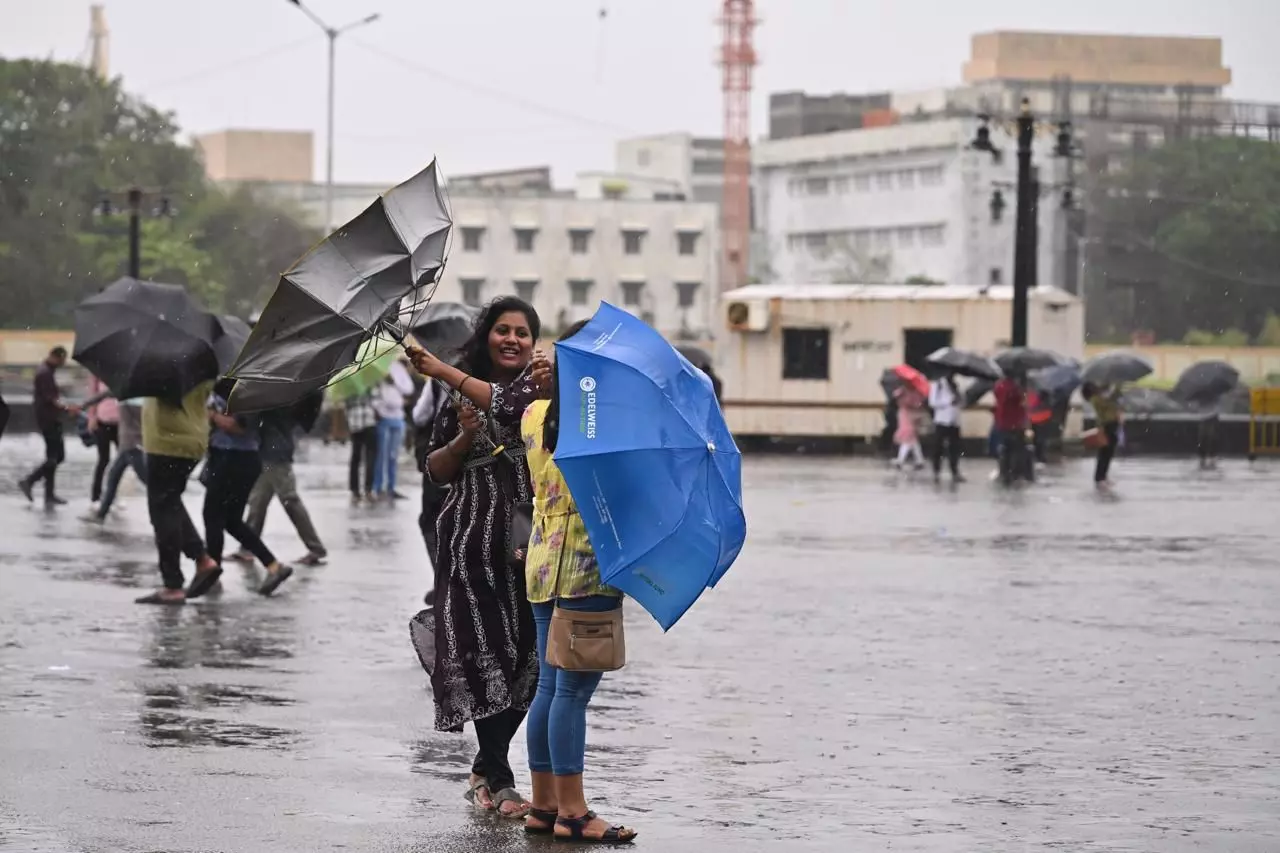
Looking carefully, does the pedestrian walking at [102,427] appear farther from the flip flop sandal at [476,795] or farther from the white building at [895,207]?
the white building at [895,207]

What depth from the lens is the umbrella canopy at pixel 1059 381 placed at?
3666 centimetres

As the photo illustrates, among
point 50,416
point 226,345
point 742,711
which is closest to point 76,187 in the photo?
point 50,416

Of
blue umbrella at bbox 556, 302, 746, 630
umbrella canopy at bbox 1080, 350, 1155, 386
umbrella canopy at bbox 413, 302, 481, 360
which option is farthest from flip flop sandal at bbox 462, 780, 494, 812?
Result: umbrella canopy at bbox 1080, 350, 1155, 386

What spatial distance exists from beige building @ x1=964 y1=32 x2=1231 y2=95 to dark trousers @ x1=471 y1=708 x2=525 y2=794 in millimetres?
145388

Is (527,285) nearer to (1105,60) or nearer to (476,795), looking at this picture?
(1105,60)

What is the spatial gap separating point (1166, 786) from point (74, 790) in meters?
3.72

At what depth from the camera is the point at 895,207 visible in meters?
120

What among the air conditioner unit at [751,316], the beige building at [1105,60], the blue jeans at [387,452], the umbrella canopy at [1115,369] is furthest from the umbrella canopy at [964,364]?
the beige building at [1105,60]

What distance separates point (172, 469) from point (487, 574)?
662 centimetres

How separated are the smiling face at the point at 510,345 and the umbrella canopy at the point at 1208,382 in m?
34.8

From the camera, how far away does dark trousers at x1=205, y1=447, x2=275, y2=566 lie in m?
15.1

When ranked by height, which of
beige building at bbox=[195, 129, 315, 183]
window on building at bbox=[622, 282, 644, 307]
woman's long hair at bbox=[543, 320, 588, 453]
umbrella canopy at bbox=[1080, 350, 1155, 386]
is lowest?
umbrella canopy at bbox=[1080, 350, 1155, 386]

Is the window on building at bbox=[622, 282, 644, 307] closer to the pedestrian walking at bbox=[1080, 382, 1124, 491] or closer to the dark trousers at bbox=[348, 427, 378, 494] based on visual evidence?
the pedestrian walking at bbox=[1080, 382, 1124, 491]

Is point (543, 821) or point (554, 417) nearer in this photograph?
point (554, 417)
